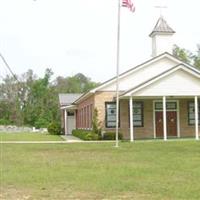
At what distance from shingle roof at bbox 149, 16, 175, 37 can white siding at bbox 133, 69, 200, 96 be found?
6070 millimetres

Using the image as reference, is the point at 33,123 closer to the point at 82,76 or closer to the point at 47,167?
the point at 82,76

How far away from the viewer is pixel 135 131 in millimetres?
36969

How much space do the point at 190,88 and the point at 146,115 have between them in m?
4.06

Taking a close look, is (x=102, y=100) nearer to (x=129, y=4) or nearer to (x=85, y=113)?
(x=85, y=113)

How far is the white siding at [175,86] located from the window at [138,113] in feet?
10.5

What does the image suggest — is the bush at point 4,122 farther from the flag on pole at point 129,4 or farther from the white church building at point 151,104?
the flag on pole at point 129,4

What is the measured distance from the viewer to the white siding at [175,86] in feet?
112

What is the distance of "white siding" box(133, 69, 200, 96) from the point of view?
1348 inches

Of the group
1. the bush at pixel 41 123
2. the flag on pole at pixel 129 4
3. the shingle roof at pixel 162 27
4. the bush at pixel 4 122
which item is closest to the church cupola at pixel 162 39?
A: the shingle roof at pixel 162 27

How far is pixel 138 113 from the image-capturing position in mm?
37344

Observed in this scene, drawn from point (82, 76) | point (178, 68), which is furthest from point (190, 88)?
point (82, 76)

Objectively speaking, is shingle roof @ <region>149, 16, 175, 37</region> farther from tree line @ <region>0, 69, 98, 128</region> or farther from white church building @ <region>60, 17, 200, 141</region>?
tree line @ <region>0, 69, 98, 128</region>

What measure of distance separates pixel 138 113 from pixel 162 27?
296 inches

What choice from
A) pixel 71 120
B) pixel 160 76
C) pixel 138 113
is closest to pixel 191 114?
pixel 138 113
